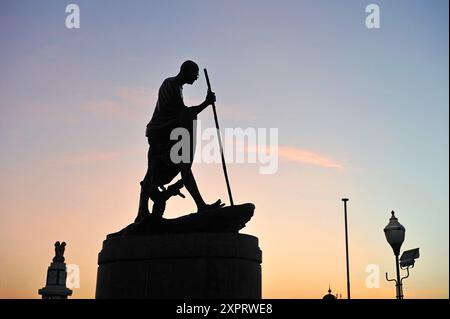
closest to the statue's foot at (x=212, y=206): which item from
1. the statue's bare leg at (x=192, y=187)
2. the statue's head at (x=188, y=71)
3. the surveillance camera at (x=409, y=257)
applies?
the statue's bare leg at (x=192, y=187)

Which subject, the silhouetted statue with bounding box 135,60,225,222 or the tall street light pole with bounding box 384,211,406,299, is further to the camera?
the silhouetted statue with bounding box 135,60,225,222

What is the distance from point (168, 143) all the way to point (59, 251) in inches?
1113

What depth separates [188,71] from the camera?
13492 millimetres

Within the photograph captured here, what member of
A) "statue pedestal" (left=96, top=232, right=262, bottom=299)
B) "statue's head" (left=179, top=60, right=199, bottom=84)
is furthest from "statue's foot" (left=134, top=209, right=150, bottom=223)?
"statue's head" (left=179, top=60, right=199, bottom=84)

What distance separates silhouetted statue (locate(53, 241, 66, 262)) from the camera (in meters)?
38.1

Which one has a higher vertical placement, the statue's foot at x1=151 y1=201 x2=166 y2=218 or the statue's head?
the statue's head

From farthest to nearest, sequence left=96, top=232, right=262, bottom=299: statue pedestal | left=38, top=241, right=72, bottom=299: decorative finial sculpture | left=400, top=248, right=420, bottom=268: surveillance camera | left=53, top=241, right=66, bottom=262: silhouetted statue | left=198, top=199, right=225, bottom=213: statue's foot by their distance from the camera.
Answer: left=53, top=241, right=66, bottom=262: silhouetted statue < left=38, top=241, right=72, bottom=299: decorative finial sculpture < left=400, top=248, right=420, bottom=268: surveillance camera < left=198, top=199, right=225, bottom=213: statue's foot < left=96, top=232, right=262, bottom=299: statue pedestal

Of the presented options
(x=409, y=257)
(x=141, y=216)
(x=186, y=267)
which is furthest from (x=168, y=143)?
(x=409, y=257)

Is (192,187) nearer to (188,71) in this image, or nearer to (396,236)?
(188,71)

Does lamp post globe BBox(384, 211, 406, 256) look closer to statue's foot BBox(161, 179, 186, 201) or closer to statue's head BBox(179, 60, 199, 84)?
statue's foot BBox(161, 179, 186, 201)

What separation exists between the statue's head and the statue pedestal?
13.1ft

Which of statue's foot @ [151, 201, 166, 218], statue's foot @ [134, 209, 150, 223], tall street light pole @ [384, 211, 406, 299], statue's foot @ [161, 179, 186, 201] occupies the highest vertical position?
statue's foot @ [161, 179, 186, 201]
